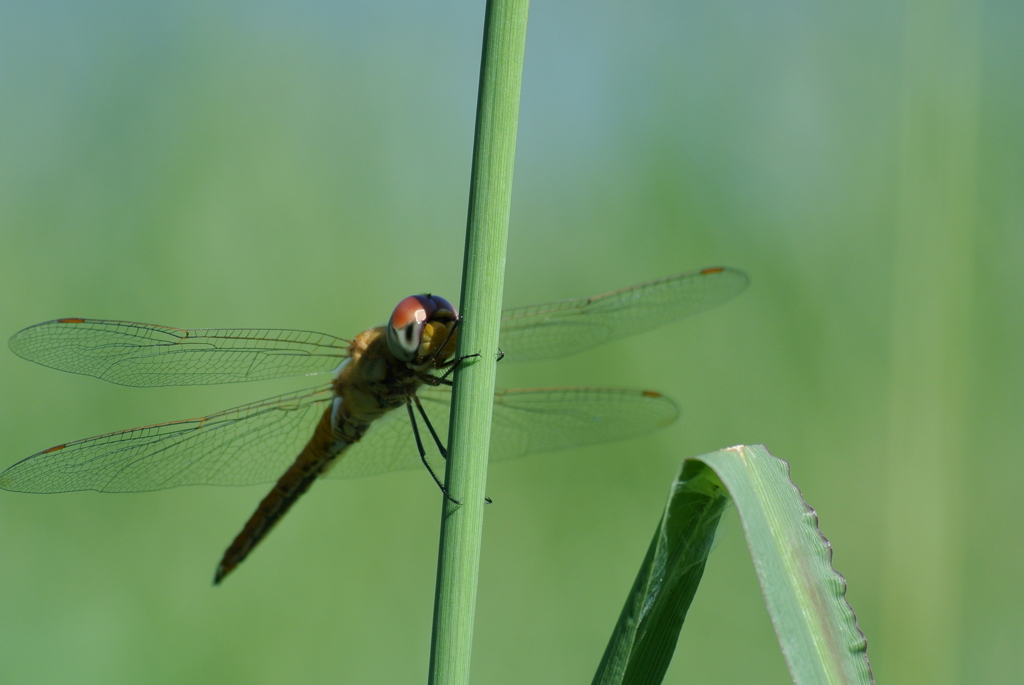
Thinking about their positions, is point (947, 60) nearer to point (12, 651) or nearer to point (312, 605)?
point (312, 605)

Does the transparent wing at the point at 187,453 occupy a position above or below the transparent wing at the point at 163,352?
below

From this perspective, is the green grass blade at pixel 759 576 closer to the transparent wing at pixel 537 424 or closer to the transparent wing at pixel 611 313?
the transparent wing at pixel 611 313

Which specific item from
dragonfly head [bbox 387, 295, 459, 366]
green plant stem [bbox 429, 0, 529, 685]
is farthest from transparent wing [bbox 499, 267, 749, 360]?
green plant stem [bbox 429, 0, 529, 685]

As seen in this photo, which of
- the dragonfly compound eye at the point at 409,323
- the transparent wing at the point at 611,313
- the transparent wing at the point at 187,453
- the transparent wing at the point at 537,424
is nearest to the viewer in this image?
the dragonfly compound eye at the point at 409,323

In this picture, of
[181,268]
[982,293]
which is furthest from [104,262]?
[982,293]

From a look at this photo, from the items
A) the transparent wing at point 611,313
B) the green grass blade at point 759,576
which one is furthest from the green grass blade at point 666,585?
the transparent wing at point 611,313

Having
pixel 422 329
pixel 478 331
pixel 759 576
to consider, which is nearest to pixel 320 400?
pixel 422 329
